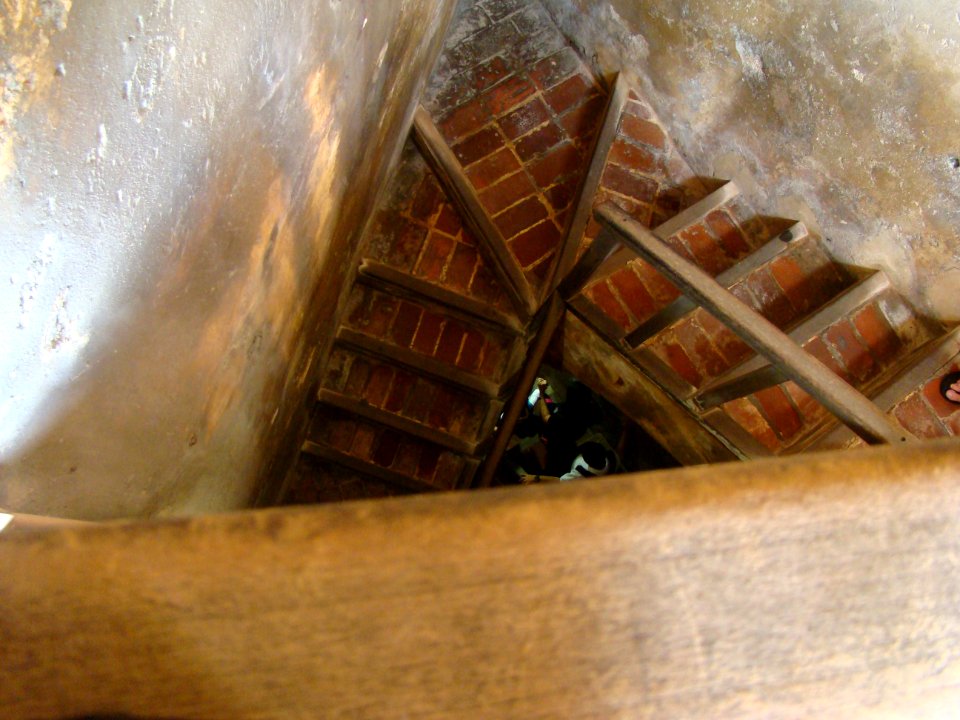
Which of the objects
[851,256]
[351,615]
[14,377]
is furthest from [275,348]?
[851,256]

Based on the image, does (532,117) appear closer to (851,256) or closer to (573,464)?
(851,256)

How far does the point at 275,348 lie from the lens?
68.6 inches

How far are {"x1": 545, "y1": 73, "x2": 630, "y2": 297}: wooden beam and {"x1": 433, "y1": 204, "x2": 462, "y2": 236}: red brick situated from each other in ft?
1.47

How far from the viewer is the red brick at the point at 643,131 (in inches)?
113

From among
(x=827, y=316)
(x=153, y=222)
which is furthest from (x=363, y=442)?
(x=153, y=222)

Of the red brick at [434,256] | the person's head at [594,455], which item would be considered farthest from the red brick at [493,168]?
the person's head at [594,455]

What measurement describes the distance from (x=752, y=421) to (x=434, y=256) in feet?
4.42

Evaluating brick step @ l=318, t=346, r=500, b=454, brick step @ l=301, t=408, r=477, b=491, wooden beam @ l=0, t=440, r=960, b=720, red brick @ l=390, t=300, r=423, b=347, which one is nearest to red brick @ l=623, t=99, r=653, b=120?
red brick @ l=390, t=300, r=423, b=347

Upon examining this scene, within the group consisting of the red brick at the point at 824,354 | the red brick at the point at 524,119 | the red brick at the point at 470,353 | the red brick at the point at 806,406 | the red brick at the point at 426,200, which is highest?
the red brick at the point at 524,119

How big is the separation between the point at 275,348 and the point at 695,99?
72.8 inches

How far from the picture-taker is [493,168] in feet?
9.53

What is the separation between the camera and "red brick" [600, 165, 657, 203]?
2.82 meters

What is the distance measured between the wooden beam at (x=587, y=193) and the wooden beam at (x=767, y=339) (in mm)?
830

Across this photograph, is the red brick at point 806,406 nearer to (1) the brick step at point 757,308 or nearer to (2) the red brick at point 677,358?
(1) the brick step at point 757,308
